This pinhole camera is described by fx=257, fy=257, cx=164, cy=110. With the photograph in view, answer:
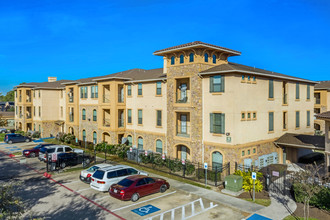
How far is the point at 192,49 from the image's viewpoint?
2378 centimetres

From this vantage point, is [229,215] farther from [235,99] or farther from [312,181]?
[235,99]

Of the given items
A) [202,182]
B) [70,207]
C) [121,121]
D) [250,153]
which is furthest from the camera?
[121,121]

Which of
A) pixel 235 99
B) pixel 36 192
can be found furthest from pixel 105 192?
pixel 235 99

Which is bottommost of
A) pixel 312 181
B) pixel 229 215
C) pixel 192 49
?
pixel 229 215

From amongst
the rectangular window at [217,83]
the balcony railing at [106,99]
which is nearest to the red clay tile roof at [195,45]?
the rectangular window at [217,83]

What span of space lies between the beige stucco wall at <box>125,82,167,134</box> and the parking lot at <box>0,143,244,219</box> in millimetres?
10617

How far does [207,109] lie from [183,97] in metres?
3.86

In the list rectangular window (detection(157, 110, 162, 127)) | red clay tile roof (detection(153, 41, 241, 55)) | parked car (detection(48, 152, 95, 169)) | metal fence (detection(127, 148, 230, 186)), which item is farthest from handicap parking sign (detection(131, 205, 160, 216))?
red clay tile roof (detection(153, 41, 241, 55))

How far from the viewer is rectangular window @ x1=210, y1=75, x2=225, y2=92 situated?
22.1 meters

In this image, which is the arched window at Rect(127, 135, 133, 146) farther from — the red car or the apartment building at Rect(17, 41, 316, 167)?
the red car

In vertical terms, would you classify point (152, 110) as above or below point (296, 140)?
above

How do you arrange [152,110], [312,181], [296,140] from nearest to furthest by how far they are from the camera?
[312,181] < [296,140] < [152,110]

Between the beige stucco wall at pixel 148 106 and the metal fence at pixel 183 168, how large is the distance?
126 inches

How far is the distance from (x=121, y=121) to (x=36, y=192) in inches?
639
